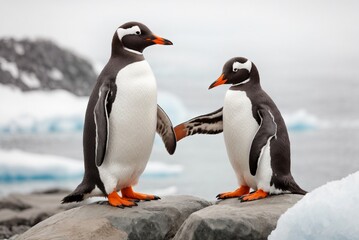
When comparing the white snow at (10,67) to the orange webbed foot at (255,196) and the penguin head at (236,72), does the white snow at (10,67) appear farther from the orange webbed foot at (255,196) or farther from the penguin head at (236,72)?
the orange webbed foot at (255,196)

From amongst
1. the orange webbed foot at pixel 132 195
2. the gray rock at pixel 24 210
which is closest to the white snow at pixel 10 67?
the gray rock at pixel 24 210

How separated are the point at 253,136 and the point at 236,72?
0.33m

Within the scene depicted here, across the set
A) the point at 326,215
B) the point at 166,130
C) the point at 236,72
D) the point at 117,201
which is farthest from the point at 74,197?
the point at 326,215

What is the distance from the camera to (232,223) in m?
2.72

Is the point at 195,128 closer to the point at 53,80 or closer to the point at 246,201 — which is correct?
the point at 246,201

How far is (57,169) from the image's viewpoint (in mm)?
7098

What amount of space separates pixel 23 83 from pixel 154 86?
5084 mm

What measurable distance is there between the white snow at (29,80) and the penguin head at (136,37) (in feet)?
16.4

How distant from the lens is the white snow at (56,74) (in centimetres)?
796

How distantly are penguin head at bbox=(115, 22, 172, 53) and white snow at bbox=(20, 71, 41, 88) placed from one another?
500 centimetres

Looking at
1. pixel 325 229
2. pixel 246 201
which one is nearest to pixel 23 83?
pixel 246 201

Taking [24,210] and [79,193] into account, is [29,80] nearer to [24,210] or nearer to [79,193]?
[24,210]

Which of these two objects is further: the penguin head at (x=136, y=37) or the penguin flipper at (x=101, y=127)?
the penguin head at (x=136, y=37)

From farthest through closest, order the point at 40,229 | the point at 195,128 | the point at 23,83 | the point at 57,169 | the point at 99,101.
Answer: the point at 23,83
the point at 57,169
the point at 195,128
the point at 40,229
the point at 99,101
